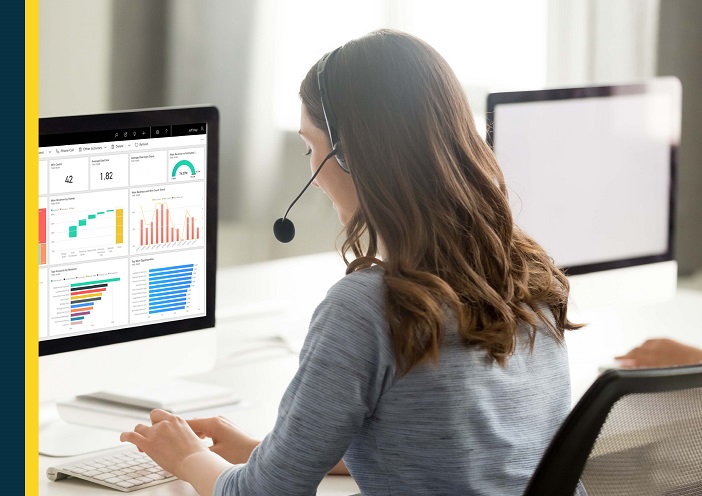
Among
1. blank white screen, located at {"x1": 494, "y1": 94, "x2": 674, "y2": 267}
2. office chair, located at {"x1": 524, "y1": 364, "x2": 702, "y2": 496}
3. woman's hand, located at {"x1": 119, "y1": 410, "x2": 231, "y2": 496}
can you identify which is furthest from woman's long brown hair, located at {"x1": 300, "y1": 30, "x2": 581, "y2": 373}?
blank white screen, located at {"x1": 494, "y1": 94, "x2": 674, "y2": 267}

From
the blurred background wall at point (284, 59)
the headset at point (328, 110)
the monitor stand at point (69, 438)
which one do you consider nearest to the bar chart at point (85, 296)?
the monitor stand at point (69, 438)

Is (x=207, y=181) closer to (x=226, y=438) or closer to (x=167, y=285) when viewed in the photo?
(x=167, y=285)

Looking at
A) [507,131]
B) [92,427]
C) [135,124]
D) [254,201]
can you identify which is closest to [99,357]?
[92,427]

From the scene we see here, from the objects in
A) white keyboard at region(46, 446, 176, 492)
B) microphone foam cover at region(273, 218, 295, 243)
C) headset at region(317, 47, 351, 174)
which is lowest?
white keyboard at region(46, 446, 176, 492)

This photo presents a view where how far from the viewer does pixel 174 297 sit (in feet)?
5.06

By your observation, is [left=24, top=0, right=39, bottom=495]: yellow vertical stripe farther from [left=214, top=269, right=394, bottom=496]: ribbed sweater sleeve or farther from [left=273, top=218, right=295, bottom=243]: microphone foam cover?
[left=273, top=218, right=295, bottom=243]: microphone foam cover

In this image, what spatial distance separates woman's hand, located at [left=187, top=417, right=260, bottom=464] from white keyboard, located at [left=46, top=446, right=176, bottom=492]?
76 millimetres

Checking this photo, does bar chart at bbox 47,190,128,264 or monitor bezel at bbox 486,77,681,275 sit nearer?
bar chart at bbox 47,190,128,264

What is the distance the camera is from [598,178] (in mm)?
1961

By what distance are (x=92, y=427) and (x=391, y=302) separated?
68cm

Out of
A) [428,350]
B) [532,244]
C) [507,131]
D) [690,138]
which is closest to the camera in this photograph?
[428,350]

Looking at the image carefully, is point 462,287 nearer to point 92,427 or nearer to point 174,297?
point 174,297

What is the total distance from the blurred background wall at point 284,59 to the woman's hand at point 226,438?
872 millimetres

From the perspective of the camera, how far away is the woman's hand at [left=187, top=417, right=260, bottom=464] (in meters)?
1.36
